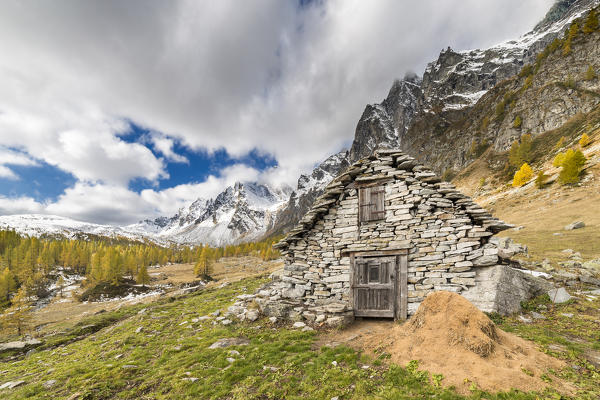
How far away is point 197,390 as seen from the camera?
719cm

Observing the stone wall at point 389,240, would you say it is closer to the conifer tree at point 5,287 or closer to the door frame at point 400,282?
the door frame at point 400,282

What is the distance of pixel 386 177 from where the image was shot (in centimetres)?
1330

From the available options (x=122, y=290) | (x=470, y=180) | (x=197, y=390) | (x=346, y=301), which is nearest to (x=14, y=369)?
(x=197, y=390)

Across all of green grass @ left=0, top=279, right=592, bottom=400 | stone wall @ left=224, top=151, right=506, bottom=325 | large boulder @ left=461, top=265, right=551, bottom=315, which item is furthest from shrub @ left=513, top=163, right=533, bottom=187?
green grass @ left=0, top=279, right=592, bottom=400

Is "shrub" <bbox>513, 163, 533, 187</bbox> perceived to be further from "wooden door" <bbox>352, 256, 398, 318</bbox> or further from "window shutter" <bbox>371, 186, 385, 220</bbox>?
"wooden door" <bbox>352, 256, 398, 318</bbox>

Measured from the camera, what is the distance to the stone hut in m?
10.9

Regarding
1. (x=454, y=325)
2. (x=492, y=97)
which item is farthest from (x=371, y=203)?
(x=492, y=97)

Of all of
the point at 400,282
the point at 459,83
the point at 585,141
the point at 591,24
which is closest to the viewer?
the point at 400,282

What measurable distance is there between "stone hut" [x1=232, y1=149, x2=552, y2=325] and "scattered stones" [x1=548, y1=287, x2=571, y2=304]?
0.88 metres

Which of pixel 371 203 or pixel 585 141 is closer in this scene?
pixel 371 203

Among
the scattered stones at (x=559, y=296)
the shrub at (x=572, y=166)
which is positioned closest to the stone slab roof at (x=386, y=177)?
the scattered stones at (x=559, y=296)

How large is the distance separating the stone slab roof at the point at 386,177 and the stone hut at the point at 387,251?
0.05 m

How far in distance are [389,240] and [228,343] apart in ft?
29.0

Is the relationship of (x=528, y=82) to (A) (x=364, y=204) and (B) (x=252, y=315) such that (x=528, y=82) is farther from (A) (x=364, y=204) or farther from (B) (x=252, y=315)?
(B) (x=252, y=315)
